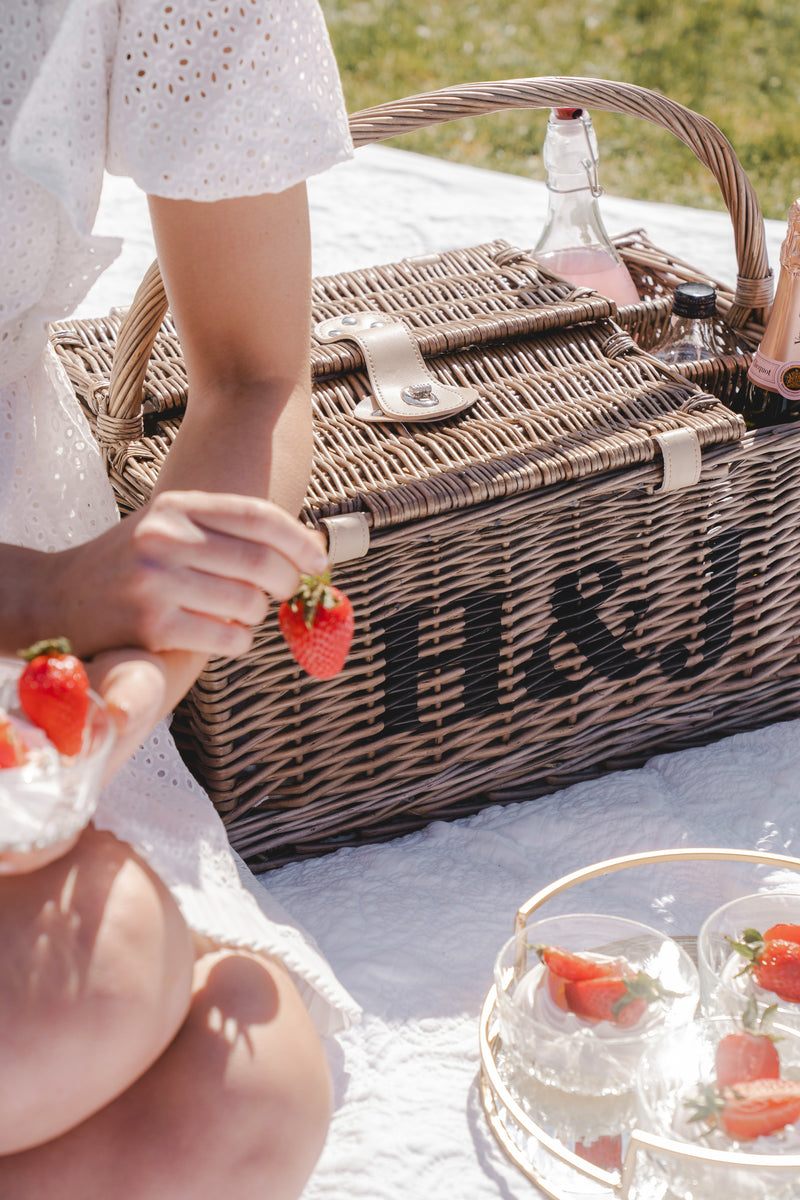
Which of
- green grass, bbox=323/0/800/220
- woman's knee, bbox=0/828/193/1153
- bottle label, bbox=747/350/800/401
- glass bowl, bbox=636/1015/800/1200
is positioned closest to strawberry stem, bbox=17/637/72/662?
woman's knee, bbox=0/828/193/1153

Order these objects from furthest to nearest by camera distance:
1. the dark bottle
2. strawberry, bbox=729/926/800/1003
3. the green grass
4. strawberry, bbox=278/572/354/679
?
1. the green grass
2. the dark bottle
3. strawberry, bbox=729/926/800/1003
4. strawberry, bbox=278/572/354/679

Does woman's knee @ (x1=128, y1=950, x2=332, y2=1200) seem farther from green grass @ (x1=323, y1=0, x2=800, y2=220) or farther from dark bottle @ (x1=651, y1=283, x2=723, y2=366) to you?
green grass @ (x1=323, y1=0, x2=800, y2=220)

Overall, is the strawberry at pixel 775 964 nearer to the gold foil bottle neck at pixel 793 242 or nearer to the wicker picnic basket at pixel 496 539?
the wicker picnic basket at pixel 496 539

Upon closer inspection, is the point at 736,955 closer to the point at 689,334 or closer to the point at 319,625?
Answer: the point at 319,625

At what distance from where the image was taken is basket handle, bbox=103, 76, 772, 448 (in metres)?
0.87

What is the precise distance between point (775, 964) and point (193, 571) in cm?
39

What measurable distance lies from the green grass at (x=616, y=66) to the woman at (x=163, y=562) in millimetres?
1985

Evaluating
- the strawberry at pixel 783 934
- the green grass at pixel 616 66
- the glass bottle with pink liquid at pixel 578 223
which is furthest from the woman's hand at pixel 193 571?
the green grass at pixel 616 66

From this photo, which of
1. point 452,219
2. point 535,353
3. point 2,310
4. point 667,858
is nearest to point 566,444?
point 535,353

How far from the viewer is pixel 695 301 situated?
3.41 feet

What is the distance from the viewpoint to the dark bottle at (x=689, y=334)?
3.45 feet

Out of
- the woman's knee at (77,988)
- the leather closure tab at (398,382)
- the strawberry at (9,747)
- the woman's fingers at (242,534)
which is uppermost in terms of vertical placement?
the woman's fingers at (242,534)

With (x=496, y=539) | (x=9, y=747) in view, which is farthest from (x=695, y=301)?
(x=9, y=747)

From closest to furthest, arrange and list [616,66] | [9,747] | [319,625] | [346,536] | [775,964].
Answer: [9,747] < [319,625] < [775,964] < [346,536] < [616,66]
